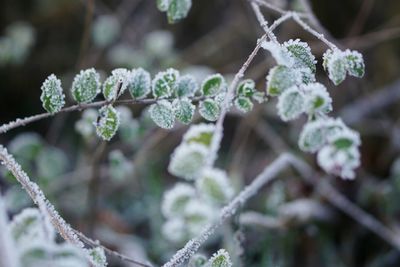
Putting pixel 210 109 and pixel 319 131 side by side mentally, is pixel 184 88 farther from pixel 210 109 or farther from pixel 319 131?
pixel 319 131

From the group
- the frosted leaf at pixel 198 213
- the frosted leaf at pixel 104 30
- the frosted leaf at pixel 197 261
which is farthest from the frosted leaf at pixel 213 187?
the frosted leaf at pixel 104 30

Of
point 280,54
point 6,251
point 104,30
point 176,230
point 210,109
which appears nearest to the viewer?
point 6,251

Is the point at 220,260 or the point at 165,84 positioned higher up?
the point at 165,84

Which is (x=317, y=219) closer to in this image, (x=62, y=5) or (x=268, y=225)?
(x=268, y=225)

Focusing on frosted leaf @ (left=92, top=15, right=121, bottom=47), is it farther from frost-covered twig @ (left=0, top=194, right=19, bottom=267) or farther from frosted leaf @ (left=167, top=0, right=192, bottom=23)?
frost-covered twig @ (left=0, top=194, right=19, bottom=267)

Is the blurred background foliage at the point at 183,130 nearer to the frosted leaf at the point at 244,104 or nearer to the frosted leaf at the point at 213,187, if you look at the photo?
the frosted leaf at the point at 213,187

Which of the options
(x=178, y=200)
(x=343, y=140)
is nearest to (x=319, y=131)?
(x=343, y=140)

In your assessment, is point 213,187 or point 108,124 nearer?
point 108,124
